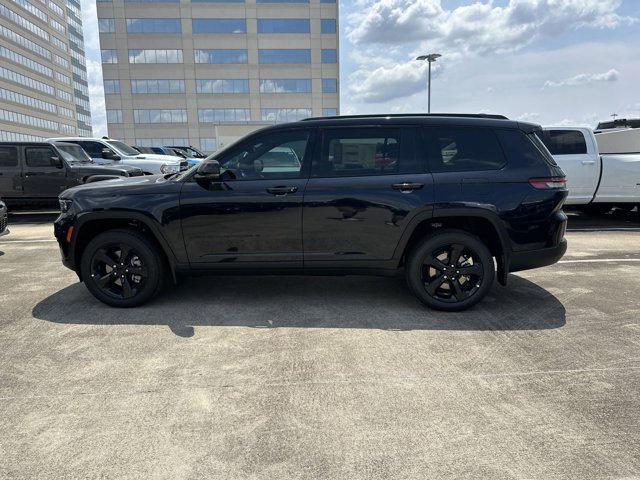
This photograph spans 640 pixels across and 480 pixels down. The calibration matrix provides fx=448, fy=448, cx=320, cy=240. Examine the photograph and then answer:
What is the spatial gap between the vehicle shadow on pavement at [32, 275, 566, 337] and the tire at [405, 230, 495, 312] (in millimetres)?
140

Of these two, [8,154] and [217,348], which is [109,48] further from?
[217,348]

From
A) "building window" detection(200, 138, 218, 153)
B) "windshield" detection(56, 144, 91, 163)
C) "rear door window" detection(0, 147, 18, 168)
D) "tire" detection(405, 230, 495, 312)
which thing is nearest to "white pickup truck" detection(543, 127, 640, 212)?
"tire" detection(405, 230, 495, 312)

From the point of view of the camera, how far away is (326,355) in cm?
341

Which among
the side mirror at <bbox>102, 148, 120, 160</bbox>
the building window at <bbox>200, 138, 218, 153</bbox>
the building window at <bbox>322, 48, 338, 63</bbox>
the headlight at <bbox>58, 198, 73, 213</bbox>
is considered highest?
the building window at <bbox>322, 48, 338, 63</bbox>

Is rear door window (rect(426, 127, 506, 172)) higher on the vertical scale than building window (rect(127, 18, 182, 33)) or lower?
lower

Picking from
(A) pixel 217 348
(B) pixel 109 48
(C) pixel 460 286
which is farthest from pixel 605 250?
(B) pixel 109 48

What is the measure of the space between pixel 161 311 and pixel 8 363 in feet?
4.38

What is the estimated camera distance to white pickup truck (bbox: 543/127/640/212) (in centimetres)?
910

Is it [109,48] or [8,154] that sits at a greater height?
[109,48]

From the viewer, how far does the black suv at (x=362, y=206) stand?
13.6ft

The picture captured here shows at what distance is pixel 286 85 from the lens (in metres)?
54.8

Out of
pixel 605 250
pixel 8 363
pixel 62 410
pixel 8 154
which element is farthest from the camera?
pixel 8 154

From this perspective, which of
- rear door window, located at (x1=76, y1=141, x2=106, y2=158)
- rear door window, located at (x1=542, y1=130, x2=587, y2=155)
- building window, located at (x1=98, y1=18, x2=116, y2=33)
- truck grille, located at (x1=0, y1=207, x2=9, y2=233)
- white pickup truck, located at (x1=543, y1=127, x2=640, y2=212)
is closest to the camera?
truck grille, located at (x1=0, y1=207, x2=9, y2=233)

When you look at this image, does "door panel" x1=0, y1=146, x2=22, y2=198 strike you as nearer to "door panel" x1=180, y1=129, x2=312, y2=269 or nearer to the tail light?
"door panel" x1=180, y1=129, x2=312, y2=269
